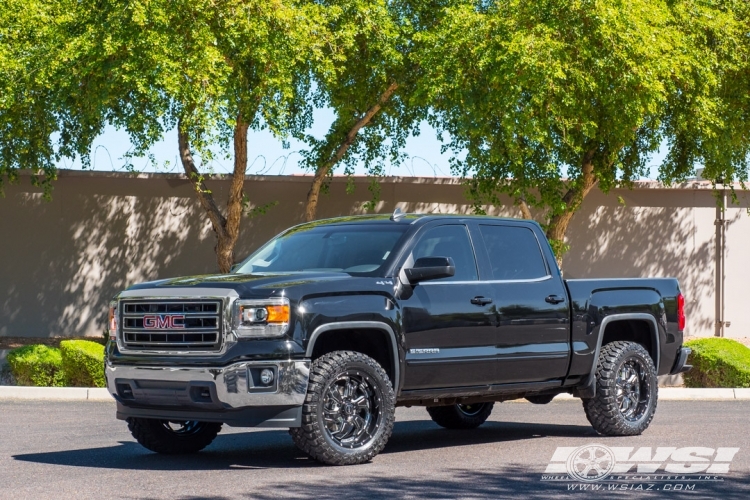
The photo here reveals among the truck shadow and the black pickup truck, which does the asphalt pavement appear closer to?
the truck shadow

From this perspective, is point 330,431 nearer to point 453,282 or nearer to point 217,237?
point 453,282

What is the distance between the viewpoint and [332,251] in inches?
405

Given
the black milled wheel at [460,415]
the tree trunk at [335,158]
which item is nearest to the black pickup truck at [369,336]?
the black milled wheel at [460,415]

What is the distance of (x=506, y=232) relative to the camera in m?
11.1

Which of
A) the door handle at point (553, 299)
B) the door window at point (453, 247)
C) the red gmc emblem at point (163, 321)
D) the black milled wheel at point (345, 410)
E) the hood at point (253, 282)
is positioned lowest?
the black milled wheel at point (345, 410)

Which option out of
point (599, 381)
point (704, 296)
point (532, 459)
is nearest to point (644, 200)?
point (704, 296)

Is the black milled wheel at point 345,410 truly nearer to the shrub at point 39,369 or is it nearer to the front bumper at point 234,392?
the front bumper at point 234,392

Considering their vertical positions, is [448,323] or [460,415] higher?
[448,323]

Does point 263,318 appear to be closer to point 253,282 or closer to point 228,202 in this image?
point 253,282

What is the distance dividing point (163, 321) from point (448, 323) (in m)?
2.42

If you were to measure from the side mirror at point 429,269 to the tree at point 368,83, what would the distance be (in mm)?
10260

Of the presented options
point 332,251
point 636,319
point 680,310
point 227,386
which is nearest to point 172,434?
point 227,386

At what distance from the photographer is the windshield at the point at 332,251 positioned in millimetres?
10031

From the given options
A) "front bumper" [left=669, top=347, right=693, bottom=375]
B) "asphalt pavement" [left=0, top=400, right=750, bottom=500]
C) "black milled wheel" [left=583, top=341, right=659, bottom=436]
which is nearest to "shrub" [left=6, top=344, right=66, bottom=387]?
"asphalt pavement" [left=0, top=400, right=750, bottom=500]
